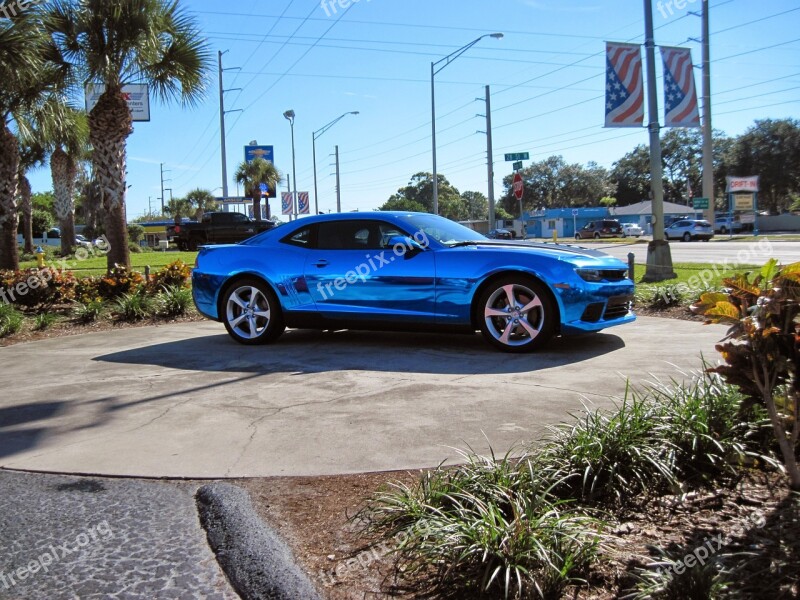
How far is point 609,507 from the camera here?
3.03 m

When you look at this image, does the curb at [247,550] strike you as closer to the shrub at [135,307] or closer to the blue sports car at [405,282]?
the blue sports car at [405,282]

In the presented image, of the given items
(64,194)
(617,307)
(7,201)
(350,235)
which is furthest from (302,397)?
(64,194)

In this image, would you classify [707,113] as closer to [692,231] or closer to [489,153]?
[692,231]

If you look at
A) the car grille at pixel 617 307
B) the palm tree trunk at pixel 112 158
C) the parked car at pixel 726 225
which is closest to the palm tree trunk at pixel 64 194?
the palm tree trunk at pixel 112 158

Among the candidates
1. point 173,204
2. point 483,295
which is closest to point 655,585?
point 483,295

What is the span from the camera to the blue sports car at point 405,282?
658cm

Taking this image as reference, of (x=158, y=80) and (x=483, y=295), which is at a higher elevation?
(x=158, y=80)

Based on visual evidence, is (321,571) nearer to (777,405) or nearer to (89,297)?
(777,405)

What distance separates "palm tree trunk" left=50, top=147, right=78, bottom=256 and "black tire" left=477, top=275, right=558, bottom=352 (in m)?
27.7

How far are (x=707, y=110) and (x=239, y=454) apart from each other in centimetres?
4533

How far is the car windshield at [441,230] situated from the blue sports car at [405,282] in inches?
0.6

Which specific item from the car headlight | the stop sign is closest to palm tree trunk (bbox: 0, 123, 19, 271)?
the car headlight

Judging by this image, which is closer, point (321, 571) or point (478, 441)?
point (321, 571)

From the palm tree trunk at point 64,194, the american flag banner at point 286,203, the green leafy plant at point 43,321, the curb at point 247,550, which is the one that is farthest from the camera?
the american flag banner at point 286,203
